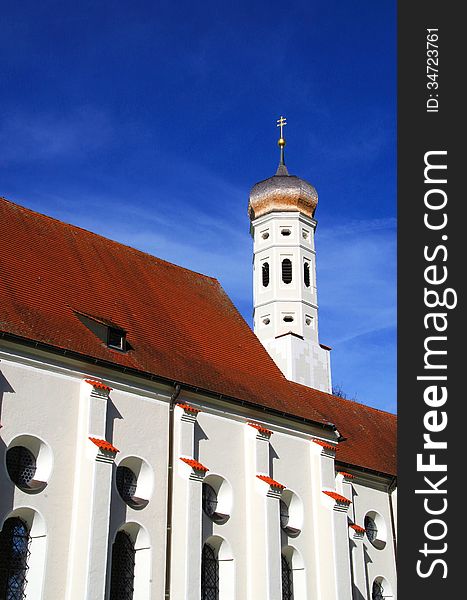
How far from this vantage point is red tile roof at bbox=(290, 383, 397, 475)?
26.6 meters

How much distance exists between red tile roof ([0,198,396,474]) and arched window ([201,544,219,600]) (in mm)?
3821

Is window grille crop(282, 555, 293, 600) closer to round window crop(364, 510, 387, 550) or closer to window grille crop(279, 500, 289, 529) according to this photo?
window grille crop(279, 500, 289, 529)

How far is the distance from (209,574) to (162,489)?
97.1 inches

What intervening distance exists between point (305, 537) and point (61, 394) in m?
8.19

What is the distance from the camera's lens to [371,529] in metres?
25.8

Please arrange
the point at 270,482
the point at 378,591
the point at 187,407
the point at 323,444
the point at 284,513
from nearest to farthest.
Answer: the point at 187,407 < the point at 270,482 < the point at 284,513 < the point at 323,444 < the point at 378,591

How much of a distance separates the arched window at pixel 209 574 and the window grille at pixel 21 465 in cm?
492

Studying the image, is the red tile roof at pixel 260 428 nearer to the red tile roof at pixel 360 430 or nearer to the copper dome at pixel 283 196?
the red tile roof at pixel 360 430

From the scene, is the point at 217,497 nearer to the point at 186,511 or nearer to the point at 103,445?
the point at 186,511

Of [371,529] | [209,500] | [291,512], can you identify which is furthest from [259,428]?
[371,529]

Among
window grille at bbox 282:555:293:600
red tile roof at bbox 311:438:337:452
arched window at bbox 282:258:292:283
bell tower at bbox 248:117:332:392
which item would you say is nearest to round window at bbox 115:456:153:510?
window grille at bbox 282:555:293:600

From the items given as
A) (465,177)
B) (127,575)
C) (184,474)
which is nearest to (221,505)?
(184,474)

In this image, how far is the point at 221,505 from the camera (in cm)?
1981

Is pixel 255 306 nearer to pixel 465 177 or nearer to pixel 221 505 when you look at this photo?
pixel 221 505
